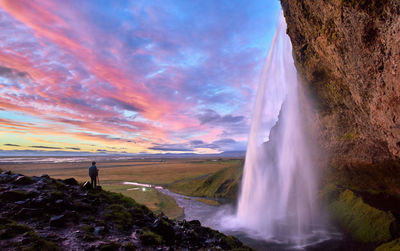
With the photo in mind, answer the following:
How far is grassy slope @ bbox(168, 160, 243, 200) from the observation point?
43.9 meters

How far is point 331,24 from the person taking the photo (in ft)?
50.2

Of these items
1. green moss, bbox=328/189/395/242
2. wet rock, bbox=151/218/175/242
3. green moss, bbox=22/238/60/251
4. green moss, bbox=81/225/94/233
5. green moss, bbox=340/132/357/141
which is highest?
green moss, bbox=340/132/357/141

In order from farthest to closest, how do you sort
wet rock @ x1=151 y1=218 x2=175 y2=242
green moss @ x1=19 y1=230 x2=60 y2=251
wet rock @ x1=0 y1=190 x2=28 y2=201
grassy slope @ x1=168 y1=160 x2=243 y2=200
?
grassy slope @ x1=168 y1=160 x2=243 y2=200
wet rock @ x1=151 y1=218 x2=175 y2=242
wet rock @ x1=0 y1=190 x2=28 y2=201
green moss @ x1=19 y1=230 x2=60 y2=251

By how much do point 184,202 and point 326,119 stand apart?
2893cm

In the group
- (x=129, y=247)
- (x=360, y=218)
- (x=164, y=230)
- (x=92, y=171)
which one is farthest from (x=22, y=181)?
(x=360, y=218)

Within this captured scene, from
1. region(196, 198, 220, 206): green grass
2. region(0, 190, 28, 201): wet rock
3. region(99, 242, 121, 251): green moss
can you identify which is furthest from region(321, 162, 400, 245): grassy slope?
region(0, 190, 28, 201): wet rock

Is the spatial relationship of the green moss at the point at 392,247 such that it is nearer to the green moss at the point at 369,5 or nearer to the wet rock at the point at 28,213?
the green moss at the point at 369,5

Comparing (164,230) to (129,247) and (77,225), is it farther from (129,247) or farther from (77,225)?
(77,225)

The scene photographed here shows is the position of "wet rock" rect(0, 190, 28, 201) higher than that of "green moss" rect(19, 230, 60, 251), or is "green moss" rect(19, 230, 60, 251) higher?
"wet rock" rect(0, 190, 28, 201)

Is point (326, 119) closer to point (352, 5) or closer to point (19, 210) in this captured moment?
point (352, 5)

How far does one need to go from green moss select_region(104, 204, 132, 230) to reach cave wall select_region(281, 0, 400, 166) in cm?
1772

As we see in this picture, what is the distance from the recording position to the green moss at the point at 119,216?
1315 cm

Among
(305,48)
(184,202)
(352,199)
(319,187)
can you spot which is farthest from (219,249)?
(184,202)

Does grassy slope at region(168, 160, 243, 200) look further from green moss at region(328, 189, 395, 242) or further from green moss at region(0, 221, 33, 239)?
green moss at region(0, 221, 33, 239)
